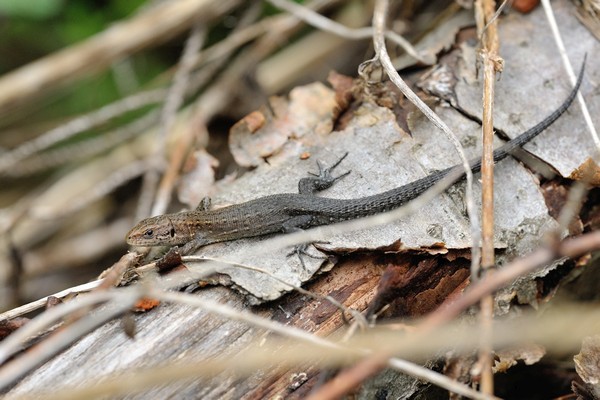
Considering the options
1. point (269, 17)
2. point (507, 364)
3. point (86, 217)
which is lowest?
point (507, 364)

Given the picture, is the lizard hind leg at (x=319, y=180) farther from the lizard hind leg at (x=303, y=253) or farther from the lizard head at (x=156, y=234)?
the lizard head at (x=156, y=234)

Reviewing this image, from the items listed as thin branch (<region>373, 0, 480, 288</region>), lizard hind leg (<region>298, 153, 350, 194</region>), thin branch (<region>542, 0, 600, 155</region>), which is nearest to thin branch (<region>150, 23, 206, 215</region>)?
lizard hind leg (<region>298, 153, 350, 194</region>)

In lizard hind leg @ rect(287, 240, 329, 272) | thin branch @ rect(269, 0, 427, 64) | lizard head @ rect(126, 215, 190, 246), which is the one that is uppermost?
thin branch @ rect(269, 0, 427, 64)

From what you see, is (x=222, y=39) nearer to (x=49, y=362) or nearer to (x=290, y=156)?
(x=290, y=156)

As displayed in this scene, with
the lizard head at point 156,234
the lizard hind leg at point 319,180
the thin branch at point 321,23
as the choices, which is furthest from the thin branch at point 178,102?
the lizard hind leg at point 319,180

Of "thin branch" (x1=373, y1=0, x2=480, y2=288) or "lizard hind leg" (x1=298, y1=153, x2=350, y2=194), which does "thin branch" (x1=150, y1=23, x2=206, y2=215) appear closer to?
"lizard hind leg" (x1=298, y1=153, x2=350, y2=194)

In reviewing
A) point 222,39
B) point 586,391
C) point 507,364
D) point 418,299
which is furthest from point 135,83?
point 586,391

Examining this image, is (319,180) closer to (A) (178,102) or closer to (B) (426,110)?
(B) (426,110)
